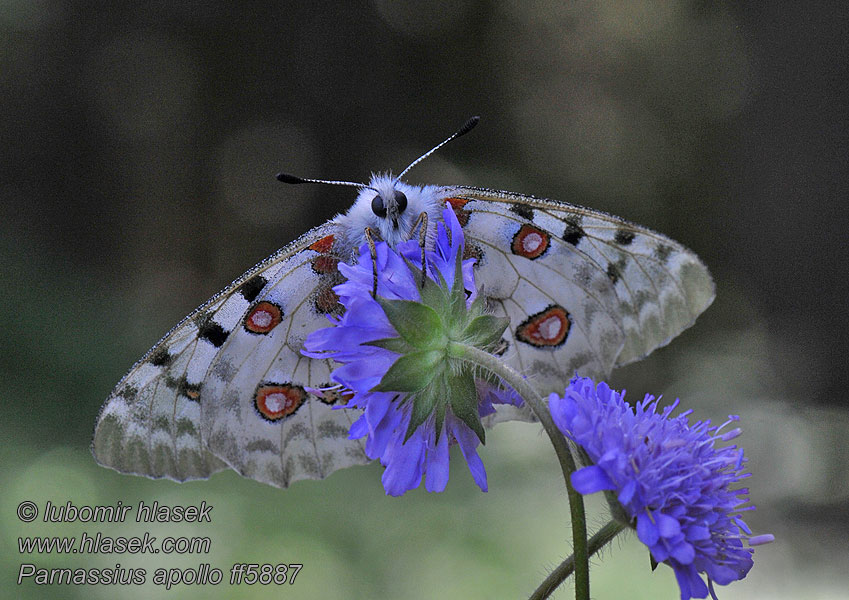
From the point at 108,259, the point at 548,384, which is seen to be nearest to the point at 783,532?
the point at 548,384

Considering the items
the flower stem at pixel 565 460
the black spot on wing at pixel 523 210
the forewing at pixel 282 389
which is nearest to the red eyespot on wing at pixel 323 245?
the forewing at pixel 282 389

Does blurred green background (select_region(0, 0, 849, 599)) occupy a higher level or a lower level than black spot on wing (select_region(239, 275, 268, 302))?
higher

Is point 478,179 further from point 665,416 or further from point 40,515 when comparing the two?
point 665,416

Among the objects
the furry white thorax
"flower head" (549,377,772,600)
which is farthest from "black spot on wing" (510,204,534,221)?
"flower head" (549,377,772,600)

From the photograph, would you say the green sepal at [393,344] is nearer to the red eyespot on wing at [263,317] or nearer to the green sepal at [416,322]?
the green sepal at [416,322]

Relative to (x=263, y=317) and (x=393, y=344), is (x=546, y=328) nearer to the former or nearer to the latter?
(x=263, y=317)

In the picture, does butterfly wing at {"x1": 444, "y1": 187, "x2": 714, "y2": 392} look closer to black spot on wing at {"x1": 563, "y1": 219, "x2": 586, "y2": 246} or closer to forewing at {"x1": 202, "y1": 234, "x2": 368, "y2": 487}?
black spot on wing at {"x1": 563, "y1": 219, "x2": 586, "y2": 246}

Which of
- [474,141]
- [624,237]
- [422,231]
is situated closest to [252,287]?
[422,231]
